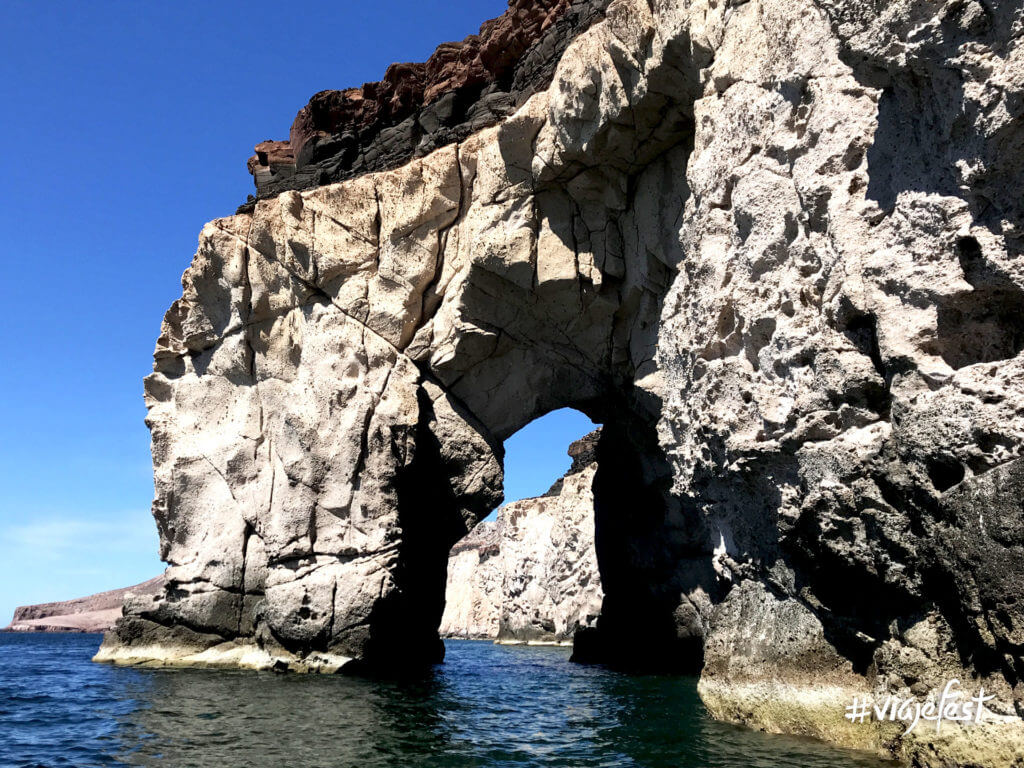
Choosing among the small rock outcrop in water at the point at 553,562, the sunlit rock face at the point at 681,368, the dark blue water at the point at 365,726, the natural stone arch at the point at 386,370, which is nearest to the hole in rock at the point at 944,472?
the sunlit rock face at the point at 681,368

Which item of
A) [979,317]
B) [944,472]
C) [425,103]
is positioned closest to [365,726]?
[944,472]

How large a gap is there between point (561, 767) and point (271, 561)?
39.1ft

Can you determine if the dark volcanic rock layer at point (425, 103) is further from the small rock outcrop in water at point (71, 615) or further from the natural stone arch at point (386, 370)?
the small rock outcrop in water at point (71, 615)

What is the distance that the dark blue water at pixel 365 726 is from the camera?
866 centimetres

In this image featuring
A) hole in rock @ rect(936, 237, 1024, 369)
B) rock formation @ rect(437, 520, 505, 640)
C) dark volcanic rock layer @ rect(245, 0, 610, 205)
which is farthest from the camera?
rock formation @ rect(437, 520, 505, 640)

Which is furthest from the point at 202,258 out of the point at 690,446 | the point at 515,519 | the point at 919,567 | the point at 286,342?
the point at 515,519

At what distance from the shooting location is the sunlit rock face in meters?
7.20

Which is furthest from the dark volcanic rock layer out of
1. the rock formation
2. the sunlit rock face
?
the rock formation

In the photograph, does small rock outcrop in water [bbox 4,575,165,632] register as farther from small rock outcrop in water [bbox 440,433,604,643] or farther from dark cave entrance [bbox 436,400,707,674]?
dark cave entrance [bbox 436,400,707,674]

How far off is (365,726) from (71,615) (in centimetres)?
12472

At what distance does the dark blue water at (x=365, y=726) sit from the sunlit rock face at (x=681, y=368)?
4.39 feet

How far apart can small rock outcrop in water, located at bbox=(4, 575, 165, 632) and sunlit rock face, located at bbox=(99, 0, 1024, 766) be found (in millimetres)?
104428

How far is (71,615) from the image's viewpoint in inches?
4515

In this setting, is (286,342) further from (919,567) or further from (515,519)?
(515,519)
